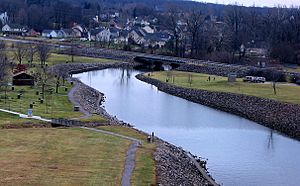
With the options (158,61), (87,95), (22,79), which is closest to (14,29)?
(158,61)

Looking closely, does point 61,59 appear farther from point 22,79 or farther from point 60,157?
point 60,157

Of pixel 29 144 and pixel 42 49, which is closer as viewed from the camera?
pixel 29 144

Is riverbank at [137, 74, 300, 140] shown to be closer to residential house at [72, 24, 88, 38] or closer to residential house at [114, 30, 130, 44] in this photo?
residential house at [114, 30, 130, 44]

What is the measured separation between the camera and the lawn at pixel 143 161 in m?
26.0

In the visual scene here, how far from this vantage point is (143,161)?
2948cm

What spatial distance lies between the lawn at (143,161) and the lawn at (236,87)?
1979cm

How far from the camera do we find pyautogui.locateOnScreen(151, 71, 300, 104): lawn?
178ft

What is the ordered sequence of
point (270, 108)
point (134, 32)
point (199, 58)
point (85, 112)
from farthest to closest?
1. point (134, 32)
2. point (199, 58)
3. point (270, 108)
4. point (85, 112)

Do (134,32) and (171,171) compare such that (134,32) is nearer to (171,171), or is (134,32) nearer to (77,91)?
(77,91)

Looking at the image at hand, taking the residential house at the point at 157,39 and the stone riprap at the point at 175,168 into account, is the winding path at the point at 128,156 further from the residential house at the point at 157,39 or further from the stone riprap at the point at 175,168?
the residential house at the point at 157,39

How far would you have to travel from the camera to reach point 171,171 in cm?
2881

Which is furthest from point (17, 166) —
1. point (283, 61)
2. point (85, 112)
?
point (283, 61)

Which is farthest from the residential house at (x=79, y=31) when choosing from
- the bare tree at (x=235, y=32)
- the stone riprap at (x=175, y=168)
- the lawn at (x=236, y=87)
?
the stone riprap at (x=175, y=168)

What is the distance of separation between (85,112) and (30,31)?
9780 cm
